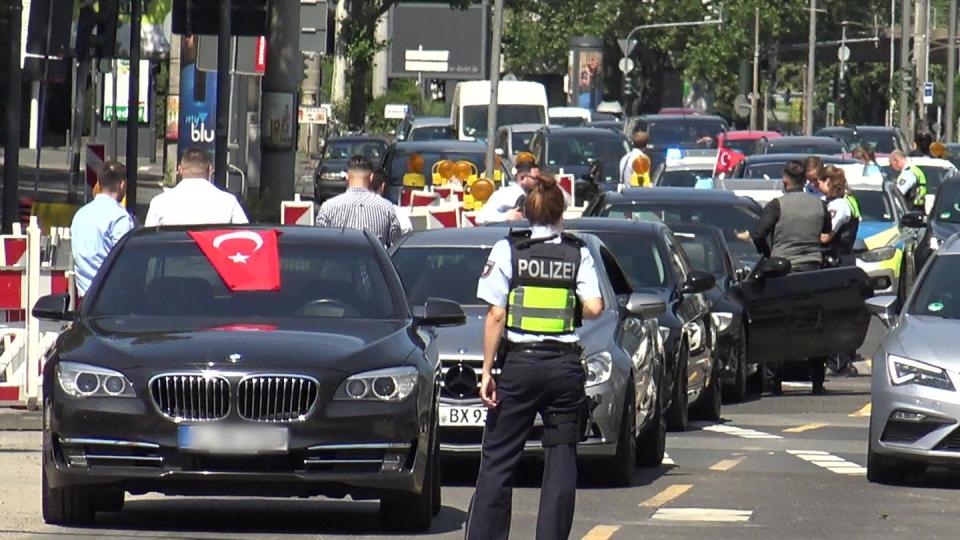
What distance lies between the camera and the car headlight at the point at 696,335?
57.0 ft

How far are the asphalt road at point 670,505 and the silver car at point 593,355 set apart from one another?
0.24 meters

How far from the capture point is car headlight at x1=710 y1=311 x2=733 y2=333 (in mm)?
18812

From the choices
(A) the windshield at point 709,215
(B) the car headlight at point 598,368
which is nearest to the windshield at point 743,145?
Answer: (A) the windshield at point 709,215

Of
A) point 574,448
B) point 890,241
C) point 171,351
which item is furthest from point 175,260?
point 890,241

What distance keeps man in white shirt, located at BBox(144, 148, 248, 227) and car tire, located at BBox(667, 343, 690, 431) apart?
3.05 metres

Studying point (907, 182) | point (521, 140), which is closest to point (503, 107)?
point (521, 140)

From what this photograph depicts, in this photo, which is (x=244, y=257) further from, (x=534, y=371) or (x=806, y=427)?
(x=806, y=427)

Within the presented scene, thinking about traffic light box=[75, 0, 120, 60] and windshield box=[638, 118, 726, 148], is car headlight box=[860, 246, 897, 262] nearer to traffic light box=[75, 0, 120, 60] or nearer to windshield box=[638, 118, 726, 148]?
traffic light box=[75, 0, 120, 60]

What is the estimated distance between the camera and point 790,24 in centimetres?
11119

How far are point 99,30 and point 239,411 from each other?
1397cm

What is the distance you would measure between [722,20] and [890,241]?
257ft

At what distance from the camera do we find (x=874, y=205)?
1135 inches

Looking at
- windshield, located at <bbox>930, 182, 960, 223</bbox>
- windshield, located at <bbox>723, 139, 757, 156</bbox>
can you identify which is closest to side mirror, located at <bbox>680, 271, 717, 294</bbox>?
windshield, located at <bbox>930, 182, 960, 223</bbox>

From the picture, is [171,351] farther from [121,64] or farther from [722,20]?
[722,20]
